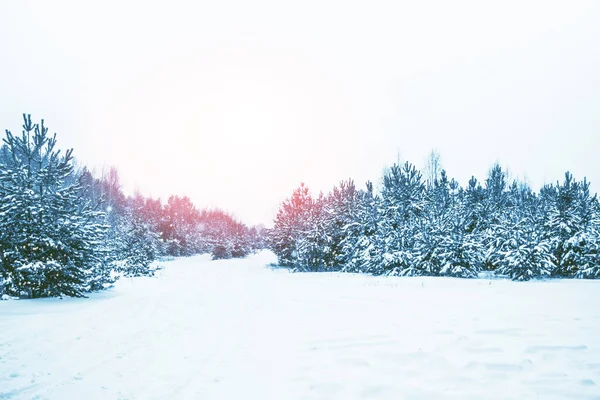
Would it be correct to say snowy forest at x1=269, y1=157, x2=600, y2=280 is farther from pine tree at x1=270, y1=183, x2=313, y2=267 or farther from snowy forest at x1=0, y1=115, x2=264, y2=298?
snowy forest at x1=0, y1=115, x2=264, y2=298

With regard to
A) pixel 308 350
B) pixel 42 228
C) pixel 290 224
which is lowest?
pixel 308 350

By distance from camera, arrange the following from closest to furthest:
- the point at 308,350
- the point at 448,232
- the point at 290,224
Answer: the point at 308,350
the point at 448,232
the point at 290,224

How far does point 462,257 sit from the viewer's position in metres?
16.4

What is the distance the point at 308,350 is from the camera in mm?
5289

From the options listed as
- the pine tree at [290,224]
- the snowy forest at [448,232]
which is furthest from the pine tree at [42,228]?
the pine tree at [290,224]

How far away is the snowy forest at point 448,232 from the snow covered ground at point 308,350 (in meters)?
7.17

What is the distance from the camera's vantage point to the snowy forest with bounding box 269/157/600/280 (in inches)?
600

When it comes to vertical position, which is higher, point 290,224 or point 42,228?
point 290,224

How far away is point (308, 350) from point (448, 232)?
14191mm

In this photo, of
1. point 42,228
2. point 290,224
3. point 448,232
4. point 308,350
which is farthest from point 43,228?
point 290,224

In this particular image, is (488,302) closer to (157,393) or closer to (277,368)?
(277,368)

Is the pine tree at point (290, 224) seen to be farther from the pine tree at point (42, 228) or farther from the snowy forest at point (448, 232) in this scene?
the pine tree at point (42, 228)

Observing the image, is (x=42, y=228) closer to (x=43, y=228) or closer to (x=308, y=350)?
(x=43, y=228)

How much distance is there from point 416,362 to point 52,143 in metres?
12.3
